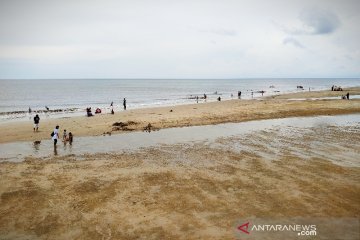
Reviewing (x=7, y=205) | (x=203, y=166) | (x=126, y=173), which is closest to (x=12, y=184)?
(x=7, y=205)

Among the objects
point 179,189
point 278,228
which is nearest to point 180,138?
point 179,189

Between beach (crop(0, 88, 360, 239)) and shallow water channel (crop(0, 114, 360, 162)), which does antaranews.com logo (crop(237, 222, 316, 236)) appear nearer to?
beach (crop(0, 88, 360, 239))

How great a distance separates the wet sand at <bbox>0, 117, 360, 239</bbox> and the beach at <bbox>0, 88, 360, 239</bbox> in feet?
0.13

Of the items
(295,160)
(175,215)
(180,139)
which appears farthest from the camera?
(180,139)

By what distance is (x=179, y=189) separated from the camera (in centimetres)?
1315

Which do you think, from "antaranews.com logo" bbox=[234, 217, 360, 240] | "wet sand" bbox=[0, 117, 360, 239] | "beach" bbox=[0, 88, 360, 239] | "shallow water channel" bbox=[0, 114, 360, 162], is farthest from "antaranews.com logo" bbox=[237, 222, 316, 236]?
"shallow water channel" bbox=[0, 114, 360, 162]

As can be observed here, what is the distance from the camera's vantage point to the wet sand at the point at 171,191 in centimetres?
1002

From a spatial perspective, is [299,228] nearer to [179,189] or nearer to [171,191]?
[179,189]

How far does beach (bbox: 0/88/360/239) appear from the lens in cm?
1005

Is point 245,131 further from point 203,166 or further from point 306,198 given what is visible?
point 306,198

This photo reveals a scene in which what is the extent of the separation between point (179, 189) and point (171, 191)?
16.4 inches

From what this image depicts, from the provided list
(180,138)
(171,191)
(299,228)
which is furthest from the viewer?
(180,138)

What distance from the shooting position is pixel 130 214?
1081cm

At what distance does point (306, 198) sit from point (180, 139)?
13697 mm
